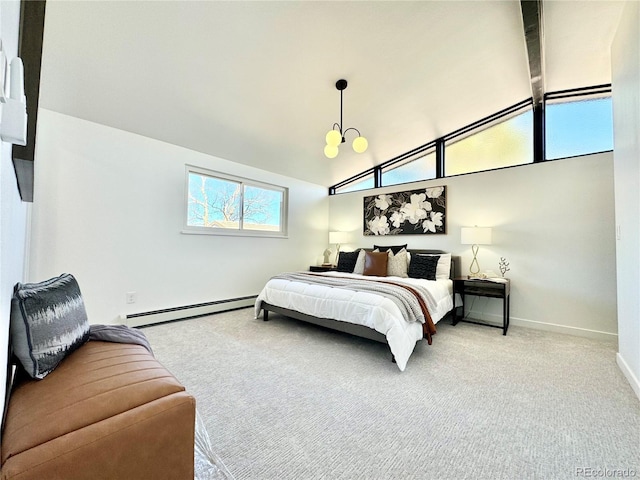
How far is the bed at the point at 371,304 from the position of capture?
2.40m

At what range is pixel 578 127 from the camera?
11.0 feet

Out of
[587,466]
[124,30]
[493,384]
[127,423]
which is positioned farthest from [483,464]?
[124,30]

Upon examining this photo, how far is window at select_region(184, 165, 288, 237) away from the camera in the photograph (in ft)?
12.9

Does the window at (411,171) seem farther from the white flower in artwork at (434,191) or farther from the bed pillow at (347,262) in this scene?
the bed pillow at (347,262)

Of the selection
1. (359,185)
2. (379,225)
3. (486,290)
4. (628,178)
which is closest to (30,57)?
(628,178)

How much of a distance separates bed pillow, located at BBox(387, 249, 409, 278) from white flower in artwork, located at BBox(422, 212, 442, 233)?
24.6 inches

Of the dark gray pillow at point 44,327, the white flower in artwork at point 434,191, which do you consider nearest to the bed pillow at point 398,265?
the white flower in artwork at point 434,191

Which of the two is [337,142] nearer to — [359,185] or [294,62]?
[294,62]

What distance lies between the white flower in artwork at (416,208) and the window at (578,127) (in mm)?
1594

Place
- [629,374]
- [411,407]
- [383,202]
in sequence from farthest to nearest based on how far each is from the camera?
[383,202]
[629,374]
[411,407]

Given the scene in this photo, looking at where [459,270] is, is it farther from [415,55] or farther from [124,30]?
[124,30]

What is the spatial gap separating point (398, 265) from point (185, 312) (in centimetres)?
301

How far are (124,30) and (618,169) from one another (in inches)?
165

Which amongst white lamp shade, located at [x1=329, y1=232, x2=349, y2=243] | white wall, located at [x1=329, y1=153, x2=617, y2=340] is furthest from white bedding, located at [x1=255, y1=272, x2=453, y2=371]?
white lamp shade, located at [x1=329, y1=232, x2=349, y2=243]
